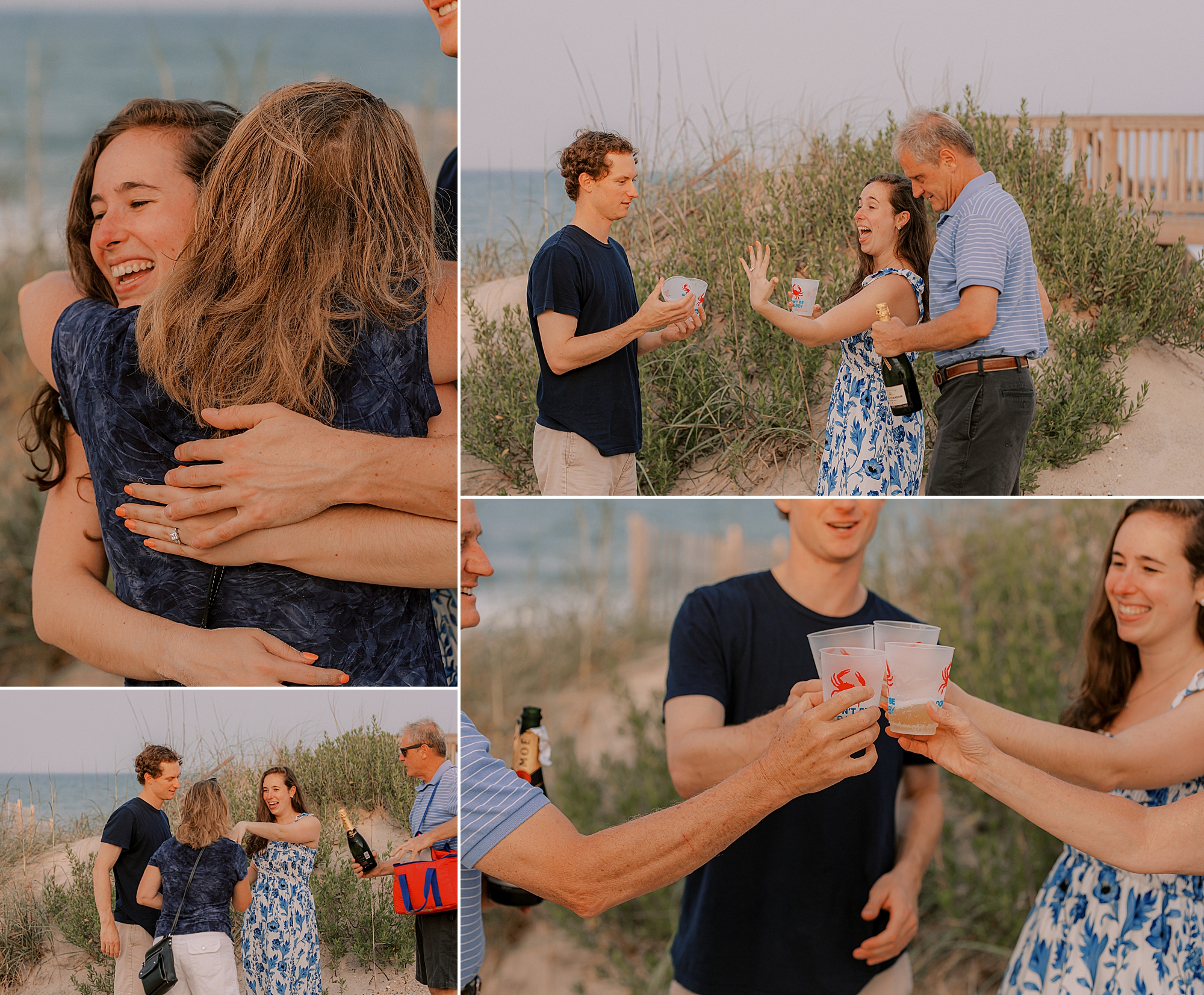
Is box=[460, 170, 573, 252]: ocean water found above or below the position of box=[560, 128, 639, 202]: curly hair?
below

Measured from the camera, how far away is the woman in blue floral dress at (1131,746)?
5.64ft

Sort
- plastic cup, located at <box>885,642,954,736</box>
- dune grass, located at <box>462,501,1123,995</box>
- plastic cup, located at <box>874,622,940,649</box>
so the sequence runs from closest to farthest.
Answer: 1. plastic cup, located at <box>885,642,954,736</box>
2. plastic cup, located at <box>874,622,940,649</box>
3. dune grass, located at <box>462,501,1123,995</box>

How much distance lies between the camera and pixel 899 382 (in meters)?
2.37

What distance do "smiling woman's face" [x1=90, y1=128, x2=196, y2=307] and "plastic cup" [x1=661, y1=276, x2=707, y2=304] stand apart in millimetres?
1198

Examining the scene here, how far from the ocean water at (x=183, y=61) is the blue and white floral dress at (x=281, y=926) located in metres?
1.80

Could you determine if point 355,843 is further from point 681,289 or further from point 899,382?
point 899,382

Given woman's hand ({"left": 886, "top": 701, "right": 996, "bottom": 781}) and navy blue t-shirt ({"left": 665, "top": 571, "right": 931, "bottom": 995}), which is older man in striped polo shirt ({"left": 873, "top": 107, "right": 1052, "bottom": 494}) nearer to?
navy blue t-shirt ({"left": 665, "top": 571, "right": 931, "bottom": 995})

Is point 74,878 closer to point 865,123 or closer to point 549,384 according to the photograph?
point 549,384

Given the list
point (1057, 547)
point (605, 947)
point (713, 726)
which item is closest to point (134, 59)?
point (713, 726)

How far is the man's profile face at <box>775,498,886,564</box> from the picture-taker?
7.02ft

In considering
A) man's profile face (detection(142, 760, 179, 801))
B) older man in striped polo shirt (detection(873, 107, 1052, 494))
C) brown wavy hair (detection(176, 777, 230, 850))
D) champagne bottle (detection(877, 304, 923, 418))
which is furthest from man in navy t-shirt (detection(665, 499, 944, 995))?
man's profile face (detection(142, 760, 179, 801))

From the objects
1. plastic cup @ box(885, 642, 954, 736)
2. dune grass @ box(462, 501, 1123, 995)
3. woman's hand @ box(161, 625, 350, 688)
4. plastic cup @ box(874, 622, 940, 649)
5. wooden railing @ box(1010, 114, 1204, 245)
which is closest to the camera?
plastic cup @ box(885, 642, 954, 736)

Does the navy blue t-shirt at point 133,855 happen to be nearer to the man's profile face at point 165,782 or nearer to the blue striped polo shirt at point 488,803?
the man's profile face at point 165,782

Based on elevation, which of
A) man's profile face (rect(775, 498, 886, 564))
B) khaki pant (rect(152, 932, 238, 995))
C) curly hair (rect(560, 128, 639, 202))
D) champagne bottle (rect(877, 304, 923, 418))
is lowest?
khaki pant (rect(152, 932, 238, 995))
